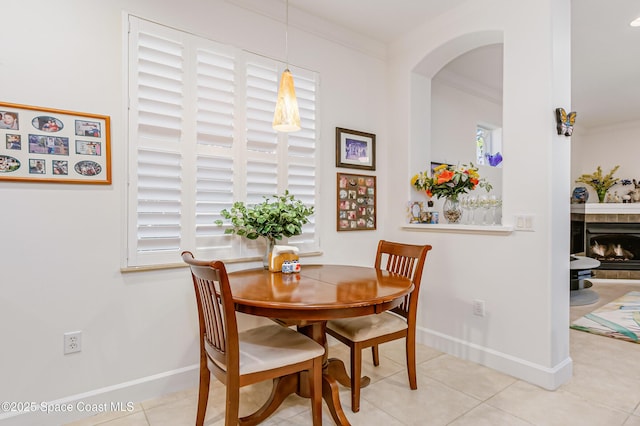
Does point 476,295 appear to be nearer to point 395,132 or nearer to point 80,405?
point 395,132

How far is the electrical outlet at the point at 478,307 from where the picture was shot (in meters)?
2.61

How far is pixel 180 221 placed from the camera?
221 cm

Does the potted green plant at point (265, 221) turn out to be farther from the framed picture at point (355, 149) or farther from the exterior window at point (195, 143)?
the framed picture at point (355, 149)

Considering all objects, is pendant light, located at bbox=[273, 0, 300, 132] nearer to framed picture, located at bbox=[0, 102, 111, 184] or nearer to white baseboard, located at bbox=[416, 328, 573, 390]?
framed picture, located at bbox=[0, 102, 111, 184]

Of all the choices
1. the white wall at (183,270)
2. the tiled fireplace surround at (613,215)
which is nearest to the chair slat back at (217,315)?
the white wall at (183,270)

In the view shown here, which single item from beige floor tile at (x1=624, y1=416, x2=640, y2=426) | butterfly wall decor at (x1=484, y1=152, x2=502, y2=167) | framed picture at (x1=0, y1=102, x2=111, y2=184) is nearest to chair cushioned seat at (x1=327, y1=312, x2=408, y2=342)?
beige floor tile at (x1=624, y1=416, x2=640, y2=426)

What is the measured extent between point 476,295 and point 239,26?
2664mm

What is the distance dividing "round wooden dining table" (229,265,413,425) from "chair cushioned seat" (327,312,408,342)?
15 centimetres

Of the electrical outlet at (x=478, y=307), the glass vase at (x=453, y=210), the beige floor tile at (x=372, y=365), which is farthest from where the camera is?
the glass vase at (x=453, y=210)

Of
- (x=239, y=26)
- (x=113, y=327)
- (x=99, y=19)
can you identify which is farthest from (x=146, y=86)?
(x=113, y=327)

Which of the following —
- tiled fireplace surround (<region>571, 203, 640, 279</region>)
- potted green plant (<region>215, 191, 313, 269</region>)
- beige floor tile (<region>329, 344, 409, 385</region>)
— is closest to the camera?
potted green plant (<region>215, 191, 313, 269</region>)

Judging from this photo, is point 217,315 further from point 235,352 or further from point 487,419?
point 487,419

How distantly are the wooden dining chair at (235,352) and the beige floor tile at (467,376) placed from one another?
1.15 meters

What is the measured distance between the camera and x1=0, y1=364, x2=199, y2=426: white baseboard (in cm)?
179
